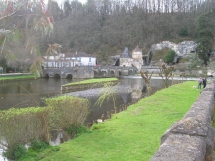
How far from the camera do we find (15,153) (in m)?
8.98

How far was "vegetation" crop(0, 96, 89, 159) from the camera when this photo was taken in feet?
29.0

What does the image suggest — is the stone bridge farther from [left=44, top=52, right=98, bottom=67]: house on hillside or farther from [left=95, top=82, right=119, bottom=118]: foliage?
[left=95, top=82, right=119, bottom=118]: foliage

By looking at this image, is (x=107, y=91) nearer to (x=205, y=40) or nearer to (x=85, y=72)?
(x=85, y=72)

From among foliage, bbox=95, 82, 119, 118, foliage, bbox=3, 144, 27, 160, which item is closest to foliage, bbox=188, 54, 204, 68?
foliage, bbox=95, 82, 119, 118

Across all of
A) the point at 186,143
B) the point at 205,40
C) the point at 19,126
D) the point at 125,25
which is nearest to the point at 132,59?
the point at 205,40

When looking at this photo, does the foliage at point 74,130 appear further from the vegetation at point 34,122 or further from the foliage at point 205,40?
the foliage at point 205,40

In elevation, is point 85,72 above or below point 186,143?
below

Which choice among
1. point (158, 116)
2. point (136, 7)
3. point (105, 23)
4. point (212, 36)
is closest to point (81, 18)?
point (105, 23)

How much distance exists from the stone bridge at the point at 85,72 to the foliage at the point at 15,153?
5784 centimetres

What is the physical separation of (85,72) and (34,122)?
63.4 meters

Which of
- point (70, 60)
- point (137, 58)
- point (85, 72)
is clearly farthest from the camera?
point (137, 58)

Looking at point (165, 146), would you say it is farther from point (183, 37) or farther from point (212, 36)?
point (183, 37)

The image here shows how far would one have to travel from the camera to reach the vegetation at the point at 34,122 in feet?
29.0

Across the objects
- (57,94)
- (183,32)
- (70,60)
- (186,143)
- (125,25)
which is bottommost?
(57,94)
